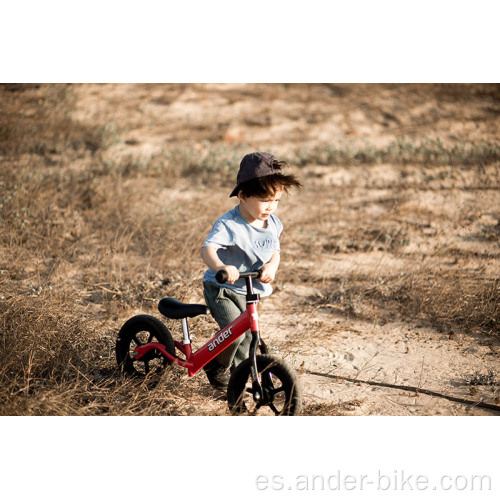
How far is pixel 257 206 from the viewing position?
3.06 m

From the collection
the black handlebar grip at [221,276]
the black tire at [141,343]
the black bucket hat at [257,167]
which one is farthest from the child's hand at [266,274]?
the black tire at [141,343]

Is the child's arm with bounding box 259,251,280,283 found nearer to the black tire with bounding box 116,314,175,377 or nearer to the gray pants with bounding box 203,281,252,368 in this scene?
the gray pants with bounding box 203,281,252,368

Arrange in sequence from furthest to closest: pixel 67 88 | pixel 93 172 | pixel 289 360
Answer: pixel 67 88 < pixel 93 172 < pixel 289 360

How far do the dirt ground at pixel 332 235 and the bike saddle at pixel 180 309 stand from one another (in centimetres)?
66

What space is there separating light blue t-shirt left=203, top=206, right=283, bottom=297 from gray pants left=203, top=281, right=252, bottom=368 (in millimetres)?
49

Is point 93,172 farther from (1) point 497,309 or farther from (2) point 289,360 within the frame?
(1) point 497,309

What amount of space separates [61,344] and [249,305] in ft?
5.40

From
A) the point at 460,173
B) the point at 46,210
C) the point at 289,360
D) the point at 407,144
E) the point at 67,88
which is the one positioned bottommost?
the point at 289,360

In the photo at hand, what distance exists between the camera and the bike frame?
2889 mm

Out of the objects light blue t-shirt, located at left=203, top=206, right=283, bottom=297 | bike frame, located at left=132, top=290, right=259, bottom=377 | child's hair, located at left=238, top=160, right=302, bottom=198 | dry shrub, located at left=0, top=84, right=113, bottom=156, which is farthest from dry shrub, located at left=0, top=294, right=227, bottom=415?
dry shrub, located at left=0, top=84, right=113, bottom=156

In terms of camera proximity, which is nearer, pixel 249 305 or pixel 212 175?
pixel 249 305

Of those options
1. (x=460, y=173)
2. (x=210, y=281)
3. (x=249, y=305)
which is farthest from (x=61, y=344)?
(x=460, y=173)

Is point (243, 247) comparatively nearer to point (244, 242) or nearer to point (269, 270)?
point (244, 242)

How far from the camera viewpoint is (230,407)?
3.04 m
